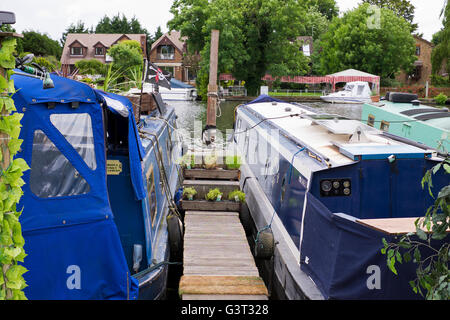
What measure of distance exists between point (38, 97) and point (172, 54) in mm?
55246

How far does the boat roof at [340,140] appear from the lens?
5762 mm

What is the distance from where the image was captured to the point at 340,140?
7.01 metres

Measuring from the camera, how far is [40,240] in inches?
184

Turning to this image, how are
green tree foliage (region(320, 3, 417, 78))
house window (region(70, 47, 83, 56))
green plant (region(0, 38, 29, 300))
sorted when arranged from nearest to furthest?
green plant (region(0, 38, 29, 300)) → green tree foliage (region(320, 3, 417, 78)) → house window (region(70, 47, 83, 56))

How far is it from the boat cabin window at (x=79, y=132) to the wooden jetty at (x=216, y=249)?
2.06 m

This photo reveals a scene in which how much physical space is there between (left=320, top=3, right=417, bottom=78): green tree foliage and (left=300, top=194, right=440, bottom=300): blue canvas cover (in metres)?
46.1

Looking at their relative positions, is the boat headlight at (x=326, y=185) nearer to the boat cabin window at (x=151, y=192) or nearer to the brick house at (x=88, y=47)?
the boat cabin window at (x=151, y=192)

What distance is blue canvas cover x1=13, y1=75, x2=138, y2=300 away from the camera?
4609mm

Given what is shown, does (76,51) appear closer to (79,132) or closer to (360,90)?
(360,90)

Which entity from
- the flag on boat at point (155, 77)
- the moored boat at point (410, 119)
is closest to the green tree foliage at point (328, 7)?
the moored boat at point (410, 119)

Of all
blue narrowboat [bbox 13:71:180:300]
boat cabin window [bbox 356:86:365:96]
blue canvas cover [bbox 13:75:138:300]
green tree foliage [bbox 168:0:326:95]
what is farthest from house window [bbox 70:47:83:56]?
blue canvas cover [bbox 13:75:138:300]

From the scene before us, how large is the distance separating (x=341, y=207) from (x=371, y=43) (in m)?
46.6

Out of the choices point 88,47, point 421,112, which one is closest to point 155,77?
point 421,112

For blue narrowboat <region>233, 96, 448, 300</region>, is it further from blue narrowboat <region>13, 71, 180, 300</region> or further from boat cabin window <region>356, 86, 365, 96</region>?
boat cabin window <region>356, 86, 365, 96</region>
